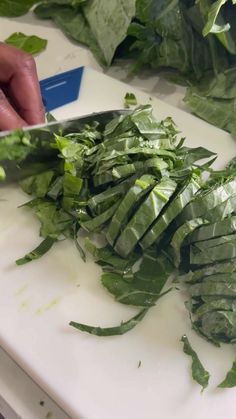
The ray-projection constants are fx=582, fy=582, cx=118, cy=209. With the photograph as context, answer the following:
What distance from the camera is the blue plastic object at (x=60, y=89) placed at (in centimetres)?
118

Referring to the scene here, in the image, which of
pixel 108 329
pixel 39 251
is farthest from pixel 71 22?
pixel 108 329

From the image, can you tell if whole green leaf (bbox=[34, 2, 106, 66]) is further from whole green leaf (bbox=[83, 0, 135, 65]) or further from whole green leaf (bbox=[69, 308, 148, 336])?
whole green leaf (bbox=[69, 308, 148, 336])

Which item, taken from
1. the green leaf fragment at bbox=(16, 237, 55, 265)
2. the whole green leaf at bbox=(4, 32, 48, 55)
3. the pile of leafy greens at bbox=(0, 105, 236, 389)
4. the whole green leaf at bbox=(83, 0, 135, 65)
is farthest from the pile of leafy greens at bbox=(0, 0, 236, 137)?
the green leaf fragment at bbox=(16, 237, 55, 265)

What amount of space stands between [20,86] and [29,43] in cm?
35

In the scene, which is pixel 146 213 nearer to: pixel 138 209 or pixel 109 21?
pixel 138 209

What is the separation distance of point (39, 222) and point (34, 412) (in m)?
0.31

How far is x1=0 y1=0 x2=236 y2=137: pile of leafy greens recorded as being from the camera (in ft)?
3.97

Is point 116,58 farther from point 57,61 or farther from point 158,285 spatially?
point 158,285

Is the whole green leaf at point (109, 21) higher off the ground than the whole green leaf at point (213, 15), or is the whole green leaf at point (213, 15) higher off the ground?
the whole green leaf at point (213, 15)

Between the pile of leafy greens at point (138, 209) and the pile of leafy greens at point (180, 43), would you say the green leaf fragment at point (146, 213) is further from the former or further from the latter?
the pile of leafy greens at point (180, 43)

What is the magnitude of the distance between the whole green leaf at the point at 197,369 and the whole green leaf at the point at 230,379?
2 centimetres

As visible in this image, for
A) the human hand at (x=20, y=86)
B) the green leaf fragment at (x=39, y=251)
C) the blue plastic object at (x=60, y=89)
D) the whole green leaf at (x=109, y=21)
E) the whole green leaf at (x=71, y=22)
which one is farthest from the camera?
the whole green leaf at (x=71, y=22)

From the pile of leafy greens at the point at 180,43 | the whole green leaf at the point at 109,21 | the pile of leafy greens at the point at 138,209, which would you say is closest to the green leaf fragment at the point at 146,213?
the pile of leafy greens at the point at 138,209

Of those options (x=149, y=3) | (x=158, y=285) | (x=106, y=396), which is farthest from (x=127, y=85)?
(x=106, y=396)
